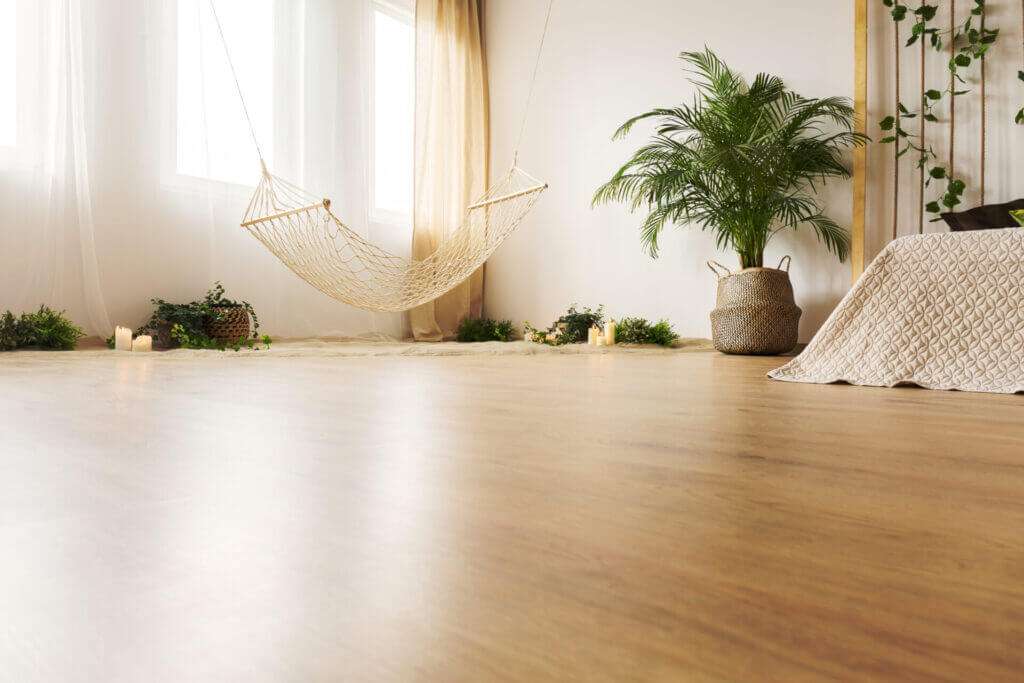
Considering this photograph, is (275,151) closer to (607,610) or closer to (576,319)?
(576,319)

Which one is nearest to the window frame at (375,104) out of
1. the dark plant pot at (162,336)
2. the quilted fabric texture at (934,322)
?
the dark plant pot at (162,336)

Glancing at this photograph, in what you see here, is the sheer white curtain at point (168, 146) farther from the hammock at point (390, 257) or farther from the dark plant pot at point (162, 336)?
A: the hammock at point (390, 257)

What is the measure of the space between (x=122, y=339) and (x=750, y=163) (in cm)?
270

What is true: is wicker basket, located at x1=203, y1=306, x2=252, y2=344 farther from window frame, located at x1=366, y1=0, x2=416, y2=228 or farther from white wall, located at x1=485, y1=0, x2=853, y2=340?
white wall, located at x1=485, y1=0, x2=853, y2=340

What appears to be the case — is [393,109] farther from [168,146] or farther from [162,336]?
[162,336]

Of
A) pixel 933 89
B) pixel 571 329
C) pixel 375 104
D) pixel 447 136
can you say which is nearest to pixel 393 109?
pixel 375 104

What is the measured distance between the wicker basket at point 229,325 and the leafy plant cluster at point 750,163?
6.03ft

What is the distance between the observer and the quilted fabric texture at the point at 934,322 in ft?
5.28

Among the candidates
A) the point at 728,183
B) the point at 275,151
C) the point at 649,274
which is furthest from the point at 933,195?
the point at 275,151

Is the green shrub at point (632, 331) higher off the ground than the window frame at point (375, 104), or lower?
lower

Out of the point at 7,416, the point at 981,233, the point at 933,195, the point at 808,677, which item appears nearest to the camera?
the point at 808,677

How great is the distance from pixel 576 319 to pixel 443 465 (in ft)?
11.2

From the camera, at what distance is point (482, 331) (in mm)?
4422

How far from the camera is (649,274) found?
4094 millimetres
